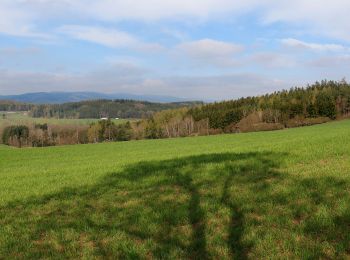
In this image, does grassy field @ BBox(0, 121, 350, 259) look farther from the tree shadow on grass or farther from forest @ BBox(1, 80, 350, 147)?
forest @ BBox(1, 80, 350, 147)

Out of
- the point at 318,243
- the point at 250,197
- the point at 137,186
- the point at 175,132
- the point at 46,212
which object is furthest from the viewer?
the point at 175,132

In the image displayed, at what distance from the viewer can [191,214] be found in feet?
31.7

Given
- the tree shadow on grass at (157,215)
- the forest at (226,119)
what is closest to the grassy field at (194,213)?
the tree shadow on grass at (157,215)

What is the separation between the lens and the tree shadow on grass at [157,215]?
7.89 meters

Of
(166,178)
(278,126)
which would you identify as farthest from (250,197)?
(278,126)

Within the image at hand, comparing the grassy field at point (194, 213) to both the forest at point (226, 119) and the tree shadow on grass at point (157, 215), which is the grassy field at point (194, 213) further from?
the forest at point (226, 119)

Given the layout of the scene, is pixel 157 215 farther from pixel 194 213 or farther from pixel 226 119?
pixel 226 119

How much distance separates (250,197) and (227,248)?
3180 millimetres

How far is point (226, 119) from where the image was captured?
120 meters

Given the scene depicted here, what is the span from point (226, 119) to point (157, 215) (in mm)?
111482

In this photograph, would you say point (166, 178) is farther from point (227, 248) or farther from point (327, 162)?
point (227, 248)

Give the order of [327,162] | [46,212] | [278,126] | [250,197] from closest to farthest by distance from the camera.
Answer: [250,197] < [46,212] < [327,162] < [278,126]

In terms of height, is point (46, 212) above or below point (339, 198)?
below

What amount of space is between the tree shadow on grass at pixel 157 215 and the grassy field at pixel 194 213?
24 mm
